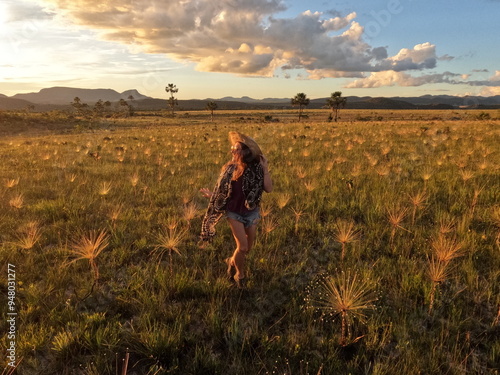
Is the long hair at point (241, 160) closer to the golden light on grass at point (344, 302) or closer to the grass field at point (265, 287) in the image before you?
the grass field at point (265, 287)

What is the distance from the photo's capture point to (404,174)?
346 inches

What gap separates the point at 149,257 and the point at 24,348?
2.01 meters

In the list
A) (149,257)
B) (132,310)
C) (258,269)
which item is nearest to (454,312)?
(258,269)

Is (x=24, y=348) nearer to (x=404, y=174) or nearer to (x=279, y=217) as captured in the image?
(x=279, y=217)

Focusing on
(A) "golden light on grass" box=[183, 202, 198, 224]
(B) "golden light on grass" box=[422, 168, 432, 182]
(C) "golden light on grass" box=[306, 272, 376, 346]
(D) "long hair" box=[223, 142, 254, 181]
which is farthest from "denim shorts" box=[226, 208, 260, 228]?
(B) "golden light on grass" box=[422, 168, 432, 182]

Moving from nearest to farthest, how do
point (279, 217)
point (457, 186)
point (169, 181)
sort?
1. point (279, 217)
2. point (457, 186)
3. point (169, 181)

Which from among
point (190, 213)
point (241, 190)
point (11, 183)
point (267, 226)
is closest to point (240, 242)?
point (241, 190)

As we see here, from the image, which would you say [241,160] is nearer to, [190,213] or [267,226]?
[267,226]

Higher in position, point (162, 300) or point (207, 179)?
point (207, 179)

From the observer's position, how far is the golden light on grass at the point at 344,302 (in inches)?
111

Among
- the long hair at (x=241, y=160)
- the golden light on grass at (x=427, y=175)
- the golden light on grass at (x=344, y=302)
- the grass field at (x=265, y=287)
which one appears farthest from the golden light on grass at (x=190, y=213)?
the golden light on grass at (x=427, y=175)

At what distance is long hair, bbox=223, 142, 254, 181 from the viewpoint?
3555 millimetres

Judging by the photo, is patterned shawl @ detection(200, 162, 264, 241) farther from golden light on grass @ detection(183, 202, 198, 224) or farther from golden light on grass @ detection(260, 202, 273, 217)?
golden light on grass @ detection(260, 202, 273, 217)

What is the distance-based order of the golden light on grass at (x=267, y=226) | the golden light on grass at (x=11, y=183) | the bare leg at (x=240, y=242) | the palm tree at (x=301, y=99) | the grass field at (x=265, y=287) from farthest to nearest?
the palm tree at (x=301, y=99), the golden light on grass at (x=11, y=183), the golden light on grass at (x=267, y=226), the bare leg at (x=240, y=242), the grass field at (x=265, y=287)
